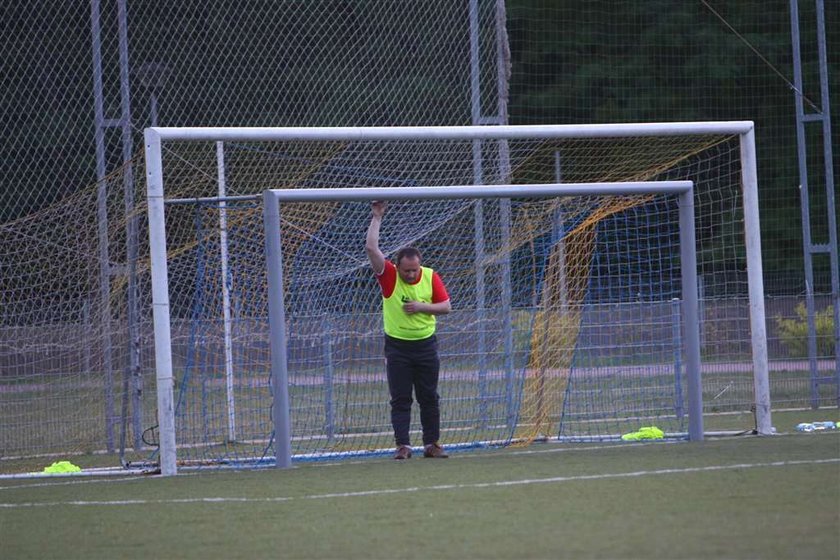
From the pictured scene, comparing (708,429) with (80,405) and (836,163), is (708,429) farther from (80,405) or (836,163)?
(836,163)

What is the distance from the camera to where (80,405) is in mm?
12391

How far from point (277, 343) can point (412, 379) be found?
1.13 meters

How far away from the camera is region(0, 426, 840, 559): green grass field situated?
5.93 m

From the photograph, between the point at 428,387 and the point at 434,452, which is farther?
the point at 428,387

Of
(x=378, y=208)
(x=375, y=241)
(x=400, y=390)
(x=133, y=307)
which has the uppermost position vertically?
(x=378, y=208)

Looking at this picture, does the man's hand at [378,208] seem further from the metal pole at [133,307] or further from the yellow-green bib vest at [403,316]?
the metal pole at [133,307]

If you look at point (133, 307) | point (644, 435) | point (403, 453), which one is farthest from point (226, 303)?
point (644, 435)

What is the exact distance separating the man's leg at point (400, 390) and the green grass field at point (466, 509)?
382 mm

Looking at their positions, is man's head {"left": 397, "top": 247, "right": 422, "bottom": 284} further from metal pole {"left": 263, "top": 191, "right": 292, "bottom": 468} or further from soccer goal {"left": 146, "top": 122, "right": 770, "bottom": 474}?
metal pole {"left": 263, "top": 191, "right": 292, "bottom": 468}

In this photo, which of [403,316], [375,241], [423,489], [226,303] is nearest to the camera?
[423,489]

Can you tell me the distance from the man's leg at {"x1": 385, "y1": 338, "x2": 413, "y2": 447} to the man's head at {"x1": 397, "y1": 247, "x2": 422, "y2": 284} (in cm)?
54

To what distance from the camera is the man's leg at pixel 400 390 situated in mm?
10258

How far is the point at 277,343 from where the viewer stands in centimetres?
1012

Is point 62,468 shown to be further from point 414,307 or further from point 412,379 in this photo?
point 414,307
